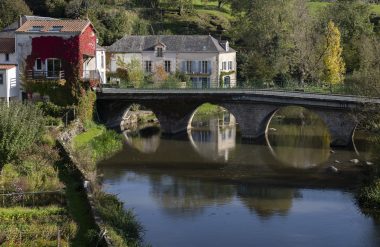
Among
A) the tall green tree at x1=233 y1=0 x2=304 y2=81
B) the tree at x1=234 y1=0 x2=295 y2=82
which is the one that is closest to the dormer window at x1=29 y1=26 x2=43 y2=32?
the tree at x1=234 y1=0 x2=295 y2=82

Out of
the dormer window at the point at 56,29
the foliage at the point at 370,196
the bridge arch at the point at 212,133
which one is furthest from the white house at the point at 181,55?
the foliage at the point at 370,196

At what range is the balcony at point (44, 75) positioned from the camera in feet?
172

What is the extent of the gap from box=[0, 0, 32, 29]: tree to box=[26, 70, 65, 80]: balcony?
30332 mm

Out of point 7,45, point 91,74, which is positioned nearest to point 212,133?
point 91,74

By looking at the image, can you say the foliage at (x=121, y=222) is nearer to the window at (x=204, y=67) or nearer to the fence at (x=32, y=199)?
the fence at (x=32, y=199)

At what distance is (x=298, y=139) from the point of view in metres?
53.4

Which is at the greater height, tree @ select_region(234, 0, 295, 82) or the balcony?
tree @ select_region(234, 0, 295, 82)

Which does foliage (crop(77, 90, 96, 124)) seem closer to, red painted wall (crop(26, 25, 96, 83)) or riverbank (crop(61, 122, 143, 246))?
riverbank (crop(61, 122, 143, 246))

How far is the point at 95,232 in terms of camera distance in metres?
23.7

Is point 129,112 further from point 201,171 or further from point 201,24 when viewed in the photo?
point 201,24

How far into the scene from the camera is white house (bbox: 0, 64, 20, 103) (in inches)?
1993

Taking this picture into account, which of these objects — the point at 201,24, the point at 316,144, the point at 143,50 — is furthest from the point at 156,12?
the point at 316,144

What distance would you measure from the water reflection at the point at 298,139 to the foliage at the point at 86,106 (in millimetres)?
15073

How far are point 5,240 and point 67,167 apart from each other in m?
10.8
